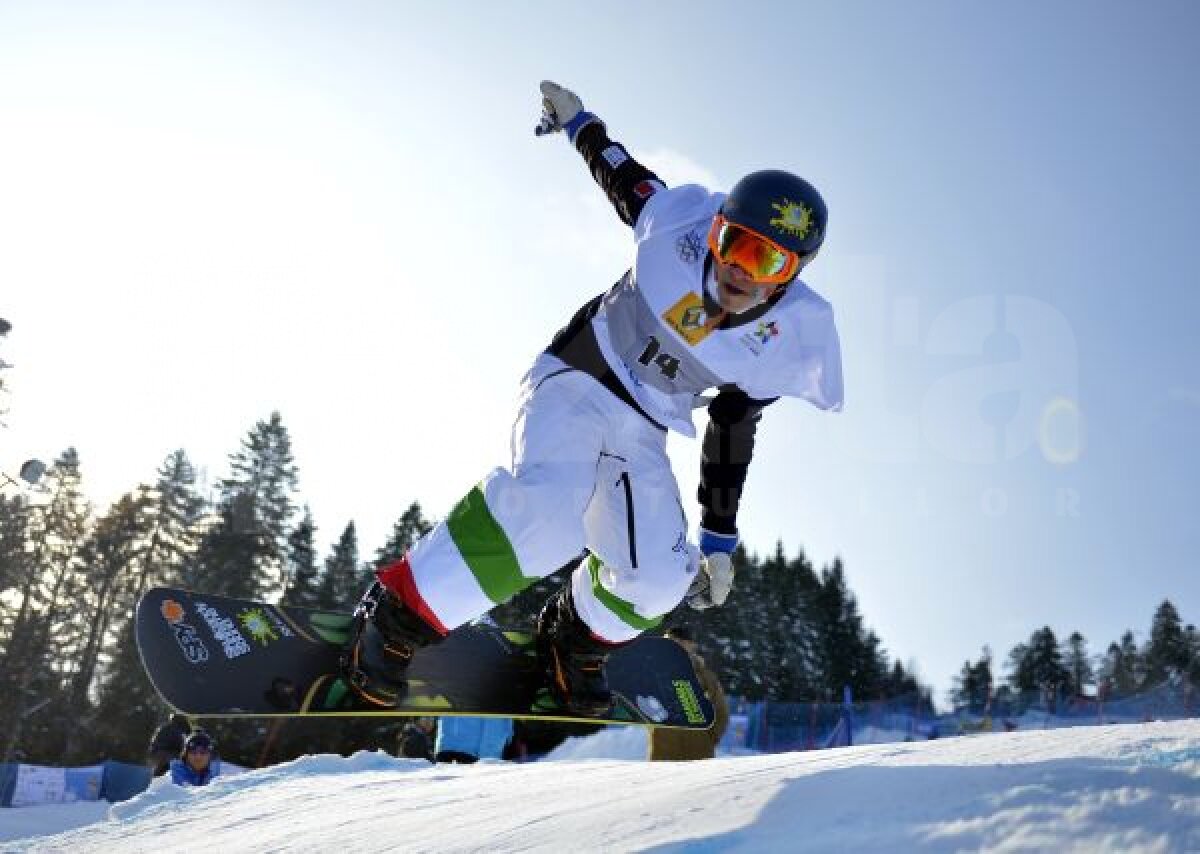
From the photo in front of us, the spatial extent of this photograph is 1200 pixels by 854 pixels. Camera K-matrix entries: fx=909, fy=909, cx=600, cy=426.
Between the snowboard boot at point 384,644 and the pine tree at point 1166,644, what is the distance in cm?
5086

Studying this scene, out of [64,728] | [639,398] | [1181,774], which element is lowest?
[64,728]

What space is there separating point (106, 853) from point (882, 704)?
80.4ft

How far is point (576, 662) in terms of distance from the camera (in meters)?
4.23

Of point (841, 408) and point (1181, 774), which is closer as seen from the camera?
point (1181, 774)

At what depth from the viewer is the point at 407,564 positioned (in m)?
3.48

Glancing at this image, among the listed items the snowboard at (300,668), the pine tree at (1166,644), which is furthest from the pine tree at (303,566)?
the pine tree at (1166,644)

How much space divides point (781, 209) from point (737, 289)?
0.34 meters

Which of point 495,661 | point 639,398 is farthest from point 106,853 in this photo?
point 639,398

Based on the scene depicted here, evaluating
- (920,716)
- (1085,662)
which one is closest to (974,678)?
(1085,662)

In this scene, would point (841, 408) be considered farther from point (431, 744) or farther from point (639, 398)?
point (431, 744)

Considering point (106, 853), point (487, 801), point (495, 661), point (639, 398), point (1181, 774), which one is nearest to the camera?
point (1181, 774)

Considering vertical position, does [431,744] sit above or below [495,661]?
below

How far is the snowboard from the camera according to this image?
13.6ft

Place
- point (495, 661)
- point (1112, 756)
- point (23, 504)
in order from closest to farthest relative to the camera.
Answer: point (1112, 756)
point (495, 661)
point (23, 504)
